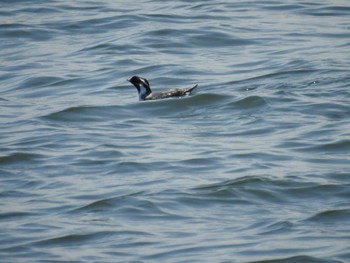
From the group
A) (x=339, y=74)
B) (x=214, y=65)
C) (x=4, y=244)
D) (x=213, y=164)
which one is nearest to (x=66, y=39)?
(x=214, y=65)

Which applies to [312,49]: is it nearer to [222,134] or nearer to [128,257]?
[222,134]

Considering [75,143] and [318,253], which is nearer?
[318,253]

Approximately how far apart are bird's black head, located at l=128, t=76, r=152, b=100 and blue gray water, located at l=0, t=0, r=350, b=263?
7.1 inches

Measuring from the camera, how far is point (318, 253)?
9500mm

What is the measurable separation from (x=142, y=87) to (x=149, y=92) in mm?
128

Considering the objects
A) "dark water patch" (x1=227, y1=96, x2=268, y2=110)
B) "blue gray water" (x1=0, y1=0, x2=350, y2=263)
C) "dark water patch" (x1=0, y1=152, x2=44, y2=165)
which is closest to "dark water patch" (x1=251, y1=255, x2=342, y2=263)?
"blue gray water" (x1=0, y1=0, x2=350, y2=263)

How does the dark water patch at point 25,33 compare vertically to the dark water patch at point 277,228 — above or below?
above

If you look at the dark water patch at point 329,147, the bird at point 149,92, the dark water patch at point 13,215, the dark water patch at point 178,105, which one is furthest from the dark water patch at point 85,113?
the dark water patch at point 13,215

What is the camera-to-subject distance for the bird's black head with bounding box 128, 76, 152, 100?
52.7ft

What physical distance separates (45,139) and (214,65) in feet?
15.8

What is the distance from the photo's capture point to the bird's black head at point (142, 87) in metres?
16.1

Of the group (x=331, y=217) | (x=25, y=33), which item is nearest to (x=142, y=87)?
(x=25, y=33)

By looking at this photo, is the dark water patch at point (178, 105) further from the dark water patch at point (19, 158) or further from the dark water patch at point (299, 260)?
the dark water patch at point (299, 260)

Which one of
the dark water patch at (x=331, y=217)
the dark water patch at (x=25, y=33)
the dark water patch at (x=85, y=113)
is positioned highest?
the dark water patch at (x=25, y=33)
